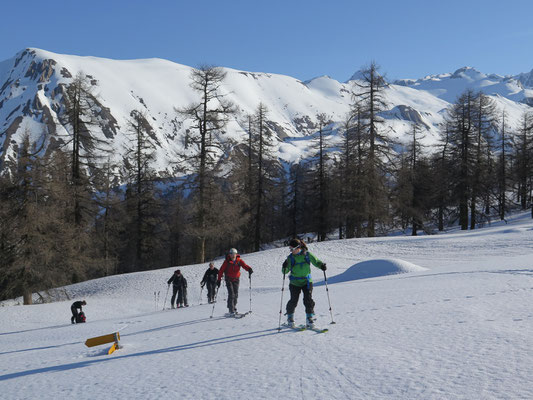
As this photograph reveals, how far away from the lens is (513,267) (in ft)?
46.5

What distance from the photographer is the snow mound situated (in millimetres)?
17750

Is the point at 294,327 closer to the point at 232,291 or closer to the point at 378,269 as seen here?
the point at 232,291

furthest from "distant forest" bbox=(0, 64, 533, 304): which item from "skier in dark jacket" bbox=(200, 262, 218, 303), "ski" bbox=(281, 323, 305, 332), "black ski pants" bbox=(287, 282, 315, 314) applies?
"black ski pants" bbox=(287, 282, 315, 314)

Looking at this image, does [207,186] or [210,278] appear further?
[207,186]

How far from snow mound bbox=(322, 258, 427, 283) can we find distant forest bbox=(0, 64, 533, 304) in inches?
399

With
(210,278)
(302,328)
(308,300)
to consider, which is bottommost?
(210,278)

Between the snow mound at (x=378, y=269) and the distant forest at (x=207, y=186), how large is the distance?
10131 mm

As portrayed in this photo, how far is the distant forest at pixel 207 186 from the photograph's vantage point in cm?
2045

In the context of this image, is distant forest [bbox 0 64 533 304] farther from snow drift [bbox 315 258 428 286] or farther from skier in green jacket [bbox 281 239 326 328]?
skier in green jacket [bbox 281 239 326 328]

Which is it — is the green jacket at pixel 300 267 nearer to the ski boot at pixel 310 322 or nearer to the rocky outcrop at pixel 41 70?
the ski boot at pixel 310 322

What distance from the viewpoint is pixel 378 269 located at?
18250mm

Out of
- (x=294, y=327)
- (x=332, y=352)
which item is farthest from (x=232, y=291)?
(x=332, y=352)

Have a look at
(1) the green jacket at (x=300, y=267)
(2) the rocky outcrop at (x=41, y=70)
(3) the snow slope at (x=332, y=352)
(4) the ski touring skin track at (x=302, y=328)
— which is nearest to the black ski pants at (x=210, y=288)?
A: (3) the snow slope at (x=332, y=352)

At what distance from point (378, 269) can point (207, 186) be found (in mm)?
12907
